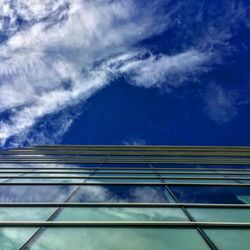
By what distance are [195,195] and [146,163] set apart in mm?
6079

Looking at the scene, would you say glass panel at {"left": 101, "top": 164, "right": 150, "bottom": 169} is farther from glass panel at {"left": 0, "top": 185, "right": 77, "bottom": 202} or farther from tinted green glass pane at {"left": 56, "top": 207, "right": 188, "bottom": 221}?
tinted green glass pane at {"left": 56, "top": 207, "right": 188, "bottom": 221}

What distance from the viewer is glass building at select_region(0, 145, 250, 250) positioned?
16.4ft

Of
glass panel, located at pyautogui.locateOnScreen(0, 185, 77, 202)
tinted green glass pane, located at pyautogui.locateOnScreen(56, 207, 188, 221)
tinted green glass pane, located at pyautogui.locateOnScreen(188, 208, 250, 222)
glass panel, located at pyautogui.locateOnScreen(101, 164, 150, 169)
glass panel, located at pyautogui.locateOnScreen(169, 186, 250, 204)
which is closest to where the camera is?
tinted green glass pane, located at pyautogui.locateOnScreen(188, 208, 250, 222)

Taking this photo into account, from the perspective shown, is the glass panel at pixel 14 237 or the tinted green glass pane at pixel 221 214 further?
the tinted green glass pane at pixel 221 214

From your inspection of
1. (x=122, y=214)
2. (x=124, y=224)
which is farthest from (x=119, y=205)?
(x=124, y=224)

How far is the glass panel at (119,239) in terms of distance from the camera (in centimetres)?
483

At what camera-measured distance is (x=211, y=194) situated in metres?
7.75

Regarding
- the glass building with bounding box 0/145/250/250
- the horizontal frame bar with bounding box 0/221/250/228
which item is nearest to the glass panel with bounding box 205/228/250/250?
the glass building with bounding box 0/145/250/250

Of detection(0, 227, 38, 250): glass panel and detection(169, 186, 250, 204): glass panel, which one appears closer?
detection(0, 227, 38, 250): glass panel

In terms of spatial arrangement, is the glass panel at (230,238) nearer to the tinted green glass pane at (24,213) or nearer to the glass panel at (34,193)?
the tinted green glass pane at (24,213)

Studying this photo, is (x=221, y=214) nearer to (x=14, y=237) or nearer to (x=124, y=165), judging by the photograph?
(x=14, y=237)

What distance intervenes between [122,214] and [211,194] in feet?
9.55

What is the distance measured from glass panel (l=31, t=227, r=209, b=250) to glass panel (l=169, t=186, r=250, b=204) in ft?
6.83

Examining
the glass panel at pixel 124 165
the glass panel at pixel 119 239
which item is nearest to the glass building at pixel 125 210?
the glass panel at pixel 119 239
